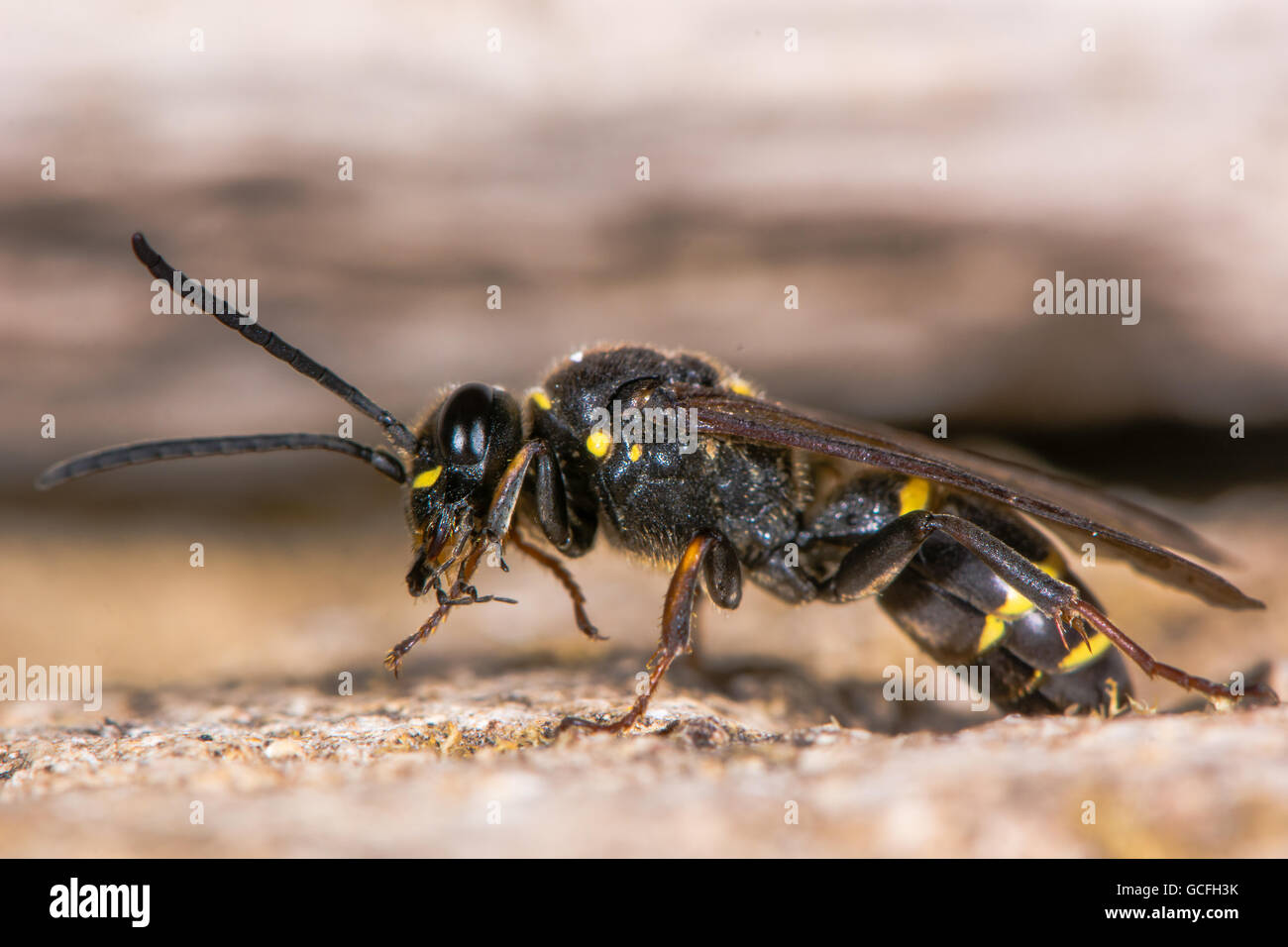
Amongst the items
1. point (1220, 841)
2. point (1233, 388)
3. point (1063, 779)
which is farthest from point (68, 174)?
point (1233, 388)

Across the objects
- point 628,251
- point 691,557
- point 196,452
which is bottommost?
point 691,557

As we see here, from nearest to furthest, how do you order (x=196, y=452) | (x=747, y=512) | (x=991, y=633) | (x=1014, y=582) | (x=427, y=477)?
(x=196, y=452), (x=1014, y=582), (x=427, y=477), (x=991, y=633), (x=747, y=512)

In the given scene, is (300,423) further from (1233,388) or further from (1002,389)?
(1233,388)

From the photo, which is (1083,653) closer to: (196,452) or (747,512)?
(747,512)

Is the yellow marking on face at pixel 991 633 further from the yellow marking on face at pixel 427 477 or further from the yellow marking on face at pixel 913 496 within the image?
the yellow marking on face at pixel 427 477

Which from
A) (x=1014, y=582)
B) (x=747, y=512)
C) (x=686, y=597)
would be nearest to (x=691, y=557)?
(x=686, y=597)

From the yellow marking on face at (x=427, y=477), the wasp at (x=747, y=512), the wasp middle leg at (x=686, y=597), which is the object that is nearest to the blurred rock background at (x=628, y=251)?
the wasp middle leg at (x=686, y=597)
